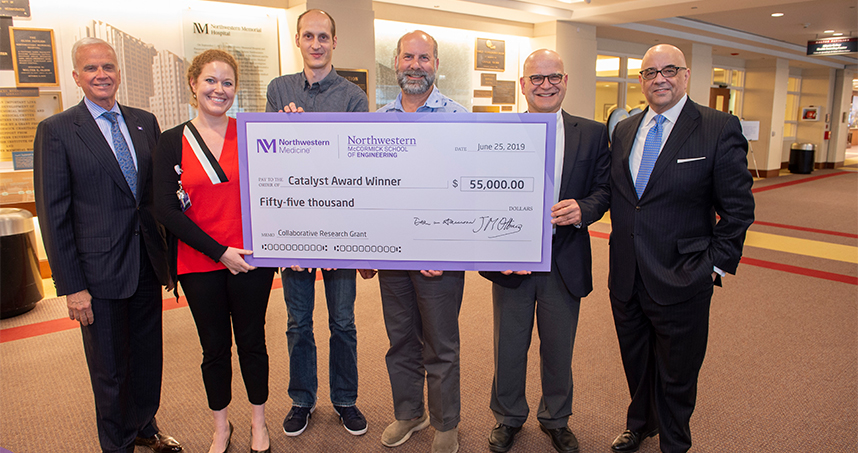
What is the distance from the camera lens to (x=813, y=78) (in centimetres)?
1595

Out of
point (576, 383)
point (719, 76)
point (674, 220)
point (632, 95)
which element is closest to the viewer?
point (674, 220)

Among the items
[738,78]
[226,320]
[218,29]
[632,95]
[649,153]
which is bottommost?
[226,320]

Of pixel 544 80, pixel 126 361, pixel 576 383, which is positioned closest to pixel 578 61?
pixel 576 383

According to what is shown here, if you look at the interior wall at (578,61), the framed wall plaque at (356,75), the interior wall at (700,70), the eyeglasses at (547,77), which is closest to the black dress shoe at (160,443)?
the eyeglasses at (547,77)

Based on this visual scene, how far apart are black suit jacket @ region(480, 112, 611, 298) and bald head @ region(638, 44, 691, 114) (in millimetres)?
238

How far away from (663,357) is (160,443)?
2.28m

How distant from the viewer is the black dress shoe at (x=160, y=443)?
7.52ft

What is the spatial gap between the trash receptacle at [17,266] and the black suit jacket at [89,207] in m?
2.79

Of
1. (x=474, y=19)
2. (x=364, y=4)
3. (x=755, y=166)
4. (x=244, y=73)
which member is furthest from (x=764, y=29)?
(x=244, y=73)

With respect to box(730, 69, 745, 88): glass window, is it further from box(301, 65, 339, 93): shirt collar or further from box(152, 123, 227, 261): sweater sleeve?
box(152, 123, 227, 261): sweater sleeve

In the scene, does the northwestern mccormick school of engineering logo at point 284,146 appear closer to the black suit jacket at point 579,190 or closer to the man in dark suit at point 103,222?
the man in dark suit at point 103,222

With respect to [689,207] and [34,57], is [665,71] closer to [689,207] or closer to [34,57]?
[689,207]

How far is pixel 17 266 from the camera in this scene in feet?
13.4

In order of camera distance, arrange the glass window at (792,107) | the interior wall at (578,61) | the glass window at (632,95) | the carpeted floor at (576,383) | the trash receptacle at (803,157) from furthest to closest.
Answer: the glass window at (792,107), the trash receptacle at (803,157), the glass window at (632,95), the interior wall at (578,61), the carpeted floor at (576,383)
